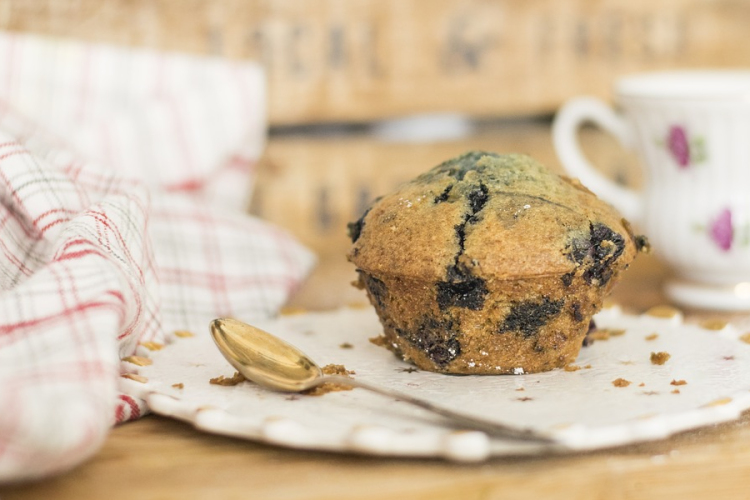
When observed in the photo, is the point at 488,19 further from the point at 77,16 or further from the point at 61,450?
the point at 61,450

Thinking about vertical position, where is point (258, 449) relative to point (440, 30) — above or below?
below

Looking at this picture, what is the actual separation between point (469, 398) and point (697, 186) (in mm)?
559

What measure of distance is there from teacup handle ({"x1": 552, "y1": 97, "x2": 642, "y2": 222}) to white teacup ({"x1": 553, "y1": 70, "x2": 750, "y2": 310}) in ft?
0.04

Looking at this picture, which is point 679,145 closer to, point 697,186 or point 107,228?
point 697,186

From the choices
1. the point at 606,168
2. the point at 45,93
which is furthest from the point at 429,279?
the point at 606,168

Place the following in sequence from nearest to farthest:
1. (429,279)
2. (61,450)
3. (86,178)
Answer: (61,450) → (429,279) → (86,178)

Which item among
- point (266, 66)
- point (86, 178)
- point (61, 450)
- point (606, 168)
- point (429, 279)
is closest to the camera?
point (61, 450)

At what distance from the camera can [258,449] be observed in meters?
0.65

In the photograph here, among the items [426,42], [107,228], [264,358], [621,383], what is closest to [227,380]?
[264,358]

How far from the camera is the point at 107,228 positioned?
31.7 inches

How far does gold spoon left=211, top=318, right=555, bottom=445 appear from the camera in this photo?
72 cm

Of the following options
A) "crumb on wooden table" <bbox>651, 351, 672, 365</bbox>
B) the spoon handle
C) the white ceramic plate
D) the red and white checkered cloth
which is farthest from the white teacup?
the spoon handle

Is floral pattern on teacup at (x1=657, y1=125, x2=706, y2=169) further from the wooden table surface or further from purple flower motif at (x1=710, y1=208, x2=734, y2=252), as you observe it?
the wooden table surface

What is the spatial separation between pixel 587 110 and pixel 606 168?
0.94 ft
